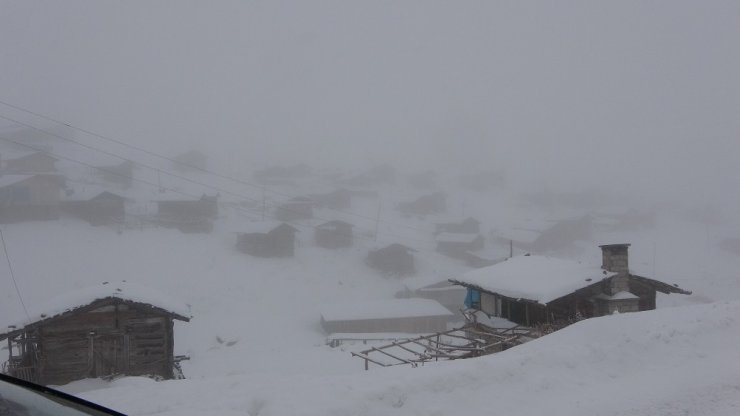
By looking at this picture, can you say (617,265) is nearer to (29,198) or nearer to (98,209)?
(98,209)

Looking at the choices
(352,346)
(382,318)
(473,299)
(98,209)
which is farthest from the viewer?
(98,209)

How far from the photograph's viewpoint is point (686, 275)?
64438 mm

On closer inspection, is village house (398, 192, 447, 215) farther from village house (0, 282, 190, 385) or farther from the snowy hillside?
the snowy hillside

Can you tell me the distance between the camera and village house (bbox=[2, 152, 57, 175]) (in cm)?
6769

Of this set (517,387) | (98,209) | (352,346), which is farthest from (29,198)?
(517,387)

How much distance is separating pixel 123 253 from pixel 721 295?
2590 inches

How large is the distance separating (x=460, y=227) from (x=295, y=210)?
24.8 m

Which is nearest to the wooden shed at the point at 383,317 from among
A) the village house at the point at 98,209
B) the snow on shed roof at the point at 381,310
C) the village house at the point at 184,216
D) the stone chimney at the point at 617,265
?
the snow on shed roof at the point at 381,310

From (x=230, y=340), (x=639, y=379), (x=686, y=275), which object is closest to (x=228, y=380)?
(x=639, y=379)

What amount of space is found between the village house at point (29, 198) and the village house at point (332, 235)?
30223mm

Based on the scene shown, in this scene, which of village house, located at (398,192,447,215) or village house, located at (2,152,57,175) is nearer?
village house, located at (2,152,57,175)

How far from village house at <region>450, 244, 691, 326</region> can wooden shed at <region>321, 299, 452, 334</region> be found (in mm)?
18773

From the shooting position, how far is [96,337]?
18328 mm

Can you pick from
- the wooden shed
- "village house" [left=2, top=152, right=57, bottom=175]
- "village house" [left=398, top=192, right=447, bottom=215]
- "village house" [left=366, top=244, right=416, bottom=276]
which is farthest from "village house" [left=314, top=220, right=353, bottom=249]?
"village house" [left=2, top=152, right=57, bottom=175]
